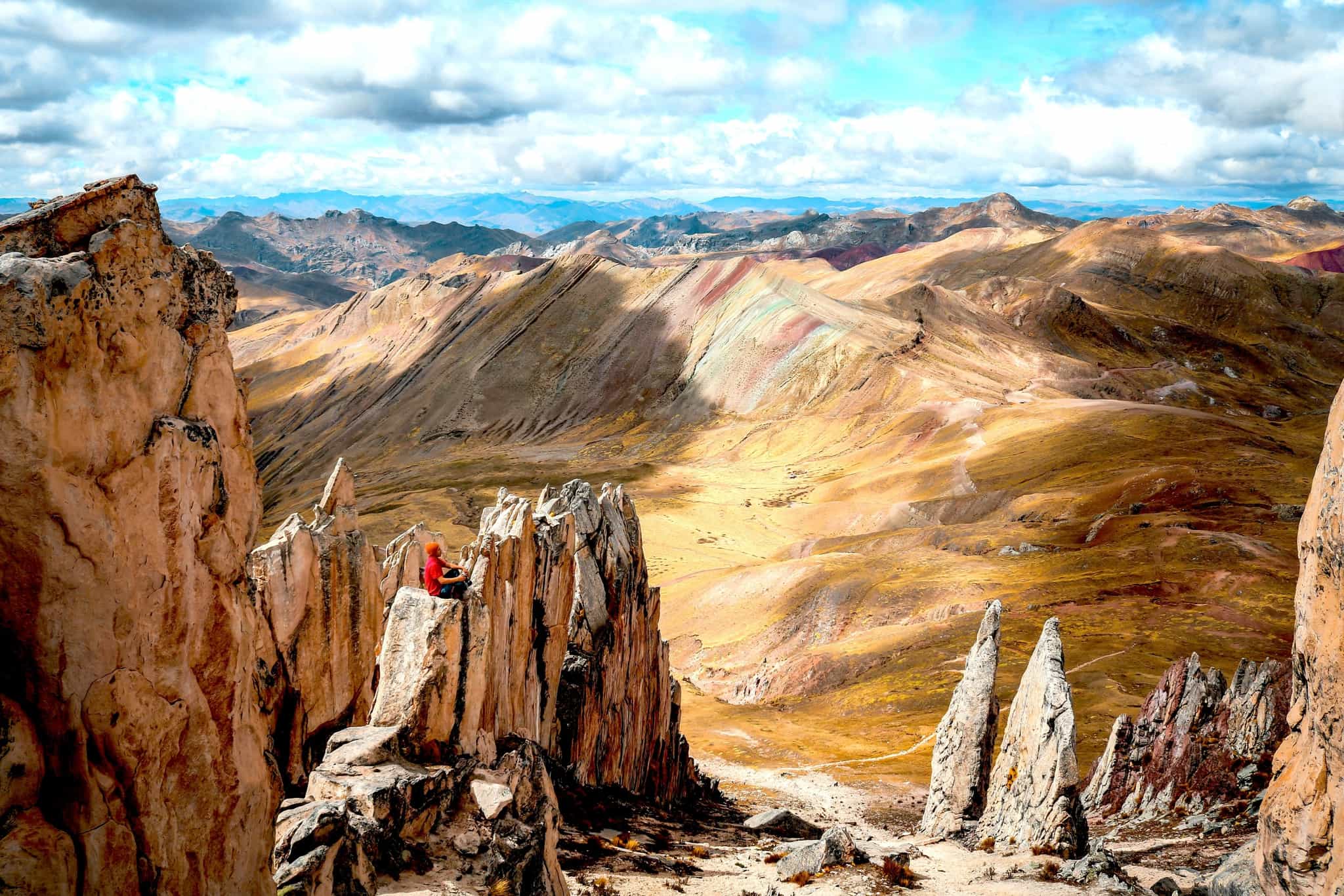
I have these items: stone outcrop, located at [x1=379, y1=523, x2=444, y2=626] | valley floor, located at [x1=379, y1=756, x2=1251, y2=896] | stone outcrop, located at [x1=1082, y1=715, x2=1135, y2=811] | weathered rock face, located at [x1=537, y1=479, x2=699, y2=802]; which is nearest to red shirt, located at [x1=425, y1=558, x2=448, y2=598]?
stone outcrop, located at [x1=379, y1=523, x2=444, y2=626]

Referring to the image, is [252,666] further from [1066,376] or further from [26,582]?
[1066,376]

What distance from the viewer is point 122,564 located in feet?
27.9

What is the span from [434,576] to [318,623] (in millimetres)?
3300

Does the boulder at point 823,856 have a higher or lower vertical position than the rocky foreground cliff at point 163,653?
lower

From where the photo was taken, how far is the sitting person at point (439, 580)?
1597cm

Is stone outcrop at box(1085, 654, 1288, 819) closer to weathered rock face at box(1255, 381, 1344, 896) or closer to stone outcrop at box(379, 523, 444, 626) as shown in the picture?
weathered rock face at box(1255, 381, 1344, 896)

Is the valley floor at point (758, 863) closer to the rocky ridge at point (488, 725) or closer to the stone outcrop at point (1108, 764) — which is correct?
the rocky ridge at point (488, 725)

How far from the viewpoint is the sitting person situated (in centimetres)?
1597

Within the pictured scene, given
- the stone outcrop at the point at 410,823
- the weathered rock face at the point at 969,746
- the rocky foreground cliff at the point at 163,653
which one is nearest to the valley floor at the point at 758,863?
the stone outcrop at the point at 410,823

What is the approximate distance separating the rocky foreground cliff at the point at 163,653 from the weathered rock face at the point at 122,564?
2 cm

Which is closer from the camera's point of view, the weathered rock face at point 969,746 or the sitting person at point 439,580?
the sitting person at point 439,580

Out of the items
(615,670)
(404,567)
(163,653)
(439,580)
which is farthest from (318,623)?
(615,670)

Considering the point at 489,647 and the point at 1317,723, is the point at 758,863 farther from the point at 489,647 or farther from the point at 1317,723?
the point at 1317,723

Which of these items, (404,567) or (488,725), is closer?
(488,725)
